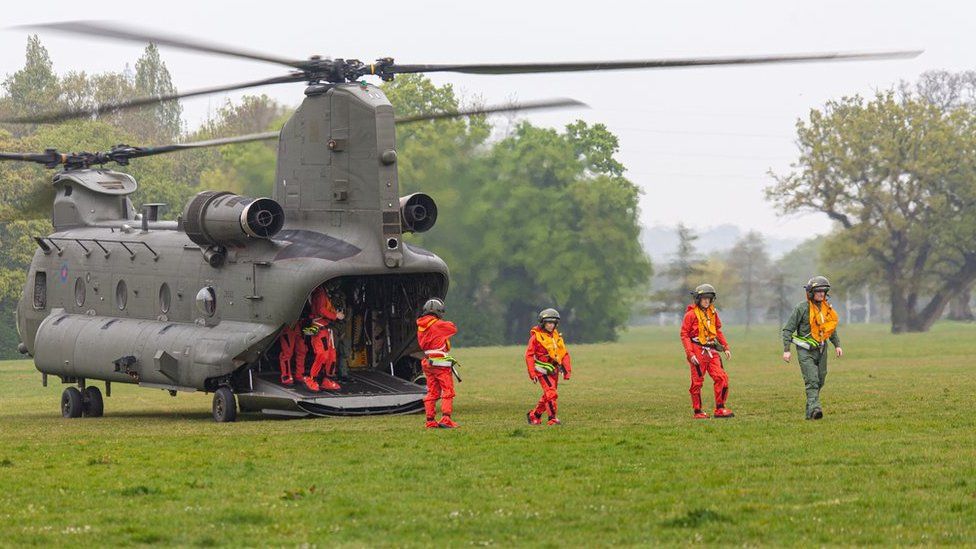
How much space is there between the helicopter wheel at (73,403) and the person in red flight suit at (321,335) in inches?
253

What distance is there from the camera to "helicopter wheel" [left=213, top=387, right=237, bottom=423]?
29000 millimetres

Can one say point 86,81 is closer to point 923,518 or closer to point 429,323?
point 429,323

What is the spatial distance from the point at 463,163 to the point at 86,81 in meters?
43.9

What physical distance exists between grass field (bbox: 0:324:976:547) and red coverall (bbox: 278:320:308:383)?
1169 mm

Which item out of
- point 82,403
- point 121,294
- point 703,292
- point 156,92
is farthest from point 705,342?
point 156,92

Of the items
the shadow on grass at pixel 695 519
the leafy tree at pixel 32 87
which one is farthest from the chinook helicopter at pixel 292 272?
the leafy tree at pixel 32 87

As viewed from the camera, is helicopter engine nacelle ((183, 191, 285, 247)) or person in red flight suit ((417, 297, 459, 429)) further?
helicopter engine nacelle ((183, 191, 285, 247))

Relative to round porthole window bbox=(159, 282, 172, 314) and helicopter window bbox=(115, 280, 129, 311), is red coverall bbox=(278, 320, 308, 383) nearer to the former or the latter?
round porthole window bbox=(159, 282, 172, 314)

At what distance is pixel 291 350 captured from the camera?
29.7 m

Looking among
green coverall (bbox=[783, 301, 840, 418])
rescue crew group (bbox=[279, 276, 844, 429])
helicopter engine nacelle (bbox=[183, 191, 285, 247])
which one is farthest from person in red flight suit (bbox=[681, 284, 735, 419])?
helicopter engine nacelle (bbox=[183, 191, 285, 247])

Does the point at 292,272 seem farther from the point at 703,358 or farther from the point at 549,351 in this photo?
the point at 703,358

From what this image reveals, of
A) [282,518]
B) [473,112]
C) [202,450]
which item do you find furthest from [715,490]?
[473,112]

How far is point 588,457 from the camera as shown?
20328mm

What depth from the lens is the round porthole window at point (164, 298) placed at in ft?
104
